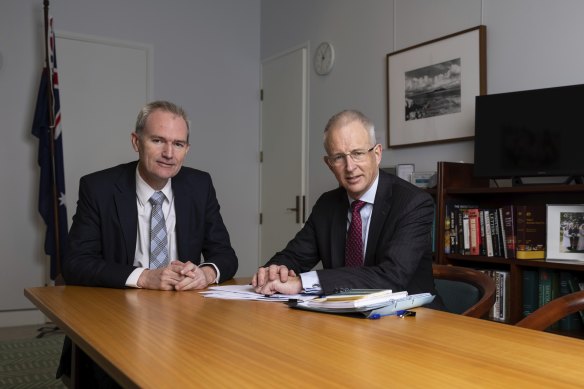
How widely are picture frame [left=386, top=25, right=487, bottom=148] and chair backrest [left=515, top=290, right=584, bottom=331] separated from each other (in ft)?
7.30

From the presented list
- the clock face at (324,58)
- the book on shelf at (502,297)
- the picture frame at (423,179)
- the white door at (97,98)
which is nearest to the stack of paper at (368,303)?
the book on shelf at (502,297)

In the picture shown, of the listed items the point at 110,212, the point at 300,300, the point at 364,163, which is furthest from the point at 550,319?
the point at 110,212

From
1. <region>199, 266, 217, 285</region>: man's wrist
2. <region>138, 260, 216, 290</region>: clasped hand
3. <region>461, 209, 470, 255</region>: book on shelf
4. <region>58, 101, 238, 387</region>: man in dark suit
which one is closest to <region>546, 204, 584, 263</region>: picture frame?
<region>461, 209, 470, 255</region>: book on shelf

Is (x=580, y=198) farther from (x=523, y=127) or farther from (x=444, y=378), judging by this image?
(x=444, y=378)

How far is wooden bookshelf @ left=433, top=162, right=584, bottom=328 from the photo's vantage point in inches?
117

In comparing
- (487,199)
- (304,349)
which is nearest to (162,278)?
(304,349)

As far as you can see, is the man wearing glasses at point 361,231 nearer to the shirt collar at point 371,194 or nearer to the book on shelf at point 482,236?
the shirt collar at point 371,194

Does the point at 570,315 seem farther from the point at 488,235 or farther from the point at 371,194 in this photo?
the point at 371,194

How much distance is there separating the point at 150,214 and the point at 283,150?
3391 mm

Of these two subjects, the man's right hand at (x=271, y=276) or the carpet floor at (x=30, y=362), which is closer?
the man's right hand at (x=271, y=276)

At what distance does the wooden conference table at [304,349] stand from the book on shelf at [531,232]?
1731 mm

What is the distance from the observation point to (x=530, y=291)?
2.95 meters

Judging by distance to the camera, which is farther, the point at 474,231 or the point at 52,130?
the point at 52,130

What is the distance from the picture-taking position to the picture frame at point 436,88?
11.8 feet
